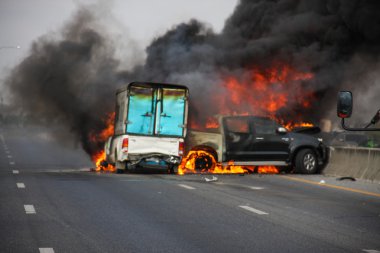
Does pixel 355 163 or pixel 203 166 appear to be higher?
pixel 355 163

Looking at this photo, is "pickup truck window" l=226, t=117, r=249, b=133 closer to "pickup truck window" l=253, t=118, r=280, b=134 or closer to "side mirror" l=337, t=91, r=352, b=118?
"pickup truck window" l=253, t=118, r=280, b=134

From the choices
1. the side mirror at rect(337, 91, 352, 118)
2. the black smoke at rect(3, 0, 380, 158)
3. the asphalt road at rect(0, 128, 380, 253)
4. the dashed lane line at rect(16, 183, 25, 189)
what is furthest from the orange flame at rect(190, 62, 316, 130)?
the side mirror at rect(337, 91, 352, 118)

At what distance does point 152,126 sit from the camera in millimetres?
21625

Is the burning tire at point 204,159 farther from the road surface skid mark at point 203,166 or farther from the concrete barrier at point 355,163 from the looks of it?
the concrete barrier at point 355,163

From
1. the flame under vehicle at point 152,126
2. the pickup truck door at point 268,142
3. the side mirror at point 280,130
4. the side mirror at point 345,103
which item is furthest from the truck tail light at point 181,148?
the side mirror at point 345,103

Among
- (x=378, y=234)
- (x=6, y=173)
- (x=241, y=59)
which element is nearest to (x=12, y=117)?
(x=241, y=59)

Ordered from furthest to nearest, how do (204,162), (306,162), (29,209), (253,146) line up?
(204,162) < (306,162) < (253,146) < (29,209)

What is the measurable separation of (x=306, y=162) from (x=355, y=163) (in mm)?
1950

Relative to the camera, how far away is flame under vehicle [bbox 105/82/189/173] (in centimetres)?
2142

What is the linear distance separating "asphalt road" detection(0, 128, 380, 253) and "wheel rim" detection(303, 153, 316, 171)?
397cm

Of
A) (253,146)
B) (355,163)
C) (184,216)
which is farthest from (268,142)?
(184,216)

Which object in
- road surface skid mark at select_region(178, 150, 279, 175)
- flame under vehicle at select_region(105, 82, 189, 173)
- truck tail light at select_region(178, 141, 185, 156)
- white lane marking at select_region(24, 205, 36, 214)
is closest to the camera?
white lane marking at select_region(24, 205, 36, 214)

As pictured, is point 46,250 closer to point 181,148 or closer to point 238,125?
point 181,148

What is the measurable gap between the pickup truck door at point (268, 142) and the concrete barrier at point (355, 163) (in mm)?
1369
